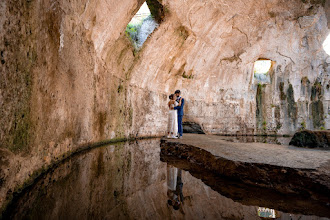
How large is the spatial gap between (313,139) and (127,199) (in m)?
5.03

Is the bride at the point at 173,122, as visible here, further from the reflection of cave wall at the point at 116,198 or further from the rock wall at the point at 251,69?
the rock wall at the point at 251,69

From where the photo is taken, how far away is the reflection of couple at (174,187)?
1.91 metres

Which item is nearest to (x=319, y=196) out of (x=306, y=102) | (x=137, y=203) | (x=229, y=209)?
(x=229, y=209)

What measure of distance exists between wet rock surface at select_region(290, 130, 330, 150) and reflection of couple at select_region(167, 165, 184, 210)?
3654mm

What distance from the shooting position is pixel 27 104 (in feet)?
7.59

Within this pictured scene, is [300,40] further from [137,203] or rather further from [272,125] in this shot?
[137,203]

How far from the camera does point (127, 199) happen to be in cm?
196

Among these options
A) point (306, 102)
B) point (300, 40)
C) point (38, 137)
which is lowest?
point (38, 137)

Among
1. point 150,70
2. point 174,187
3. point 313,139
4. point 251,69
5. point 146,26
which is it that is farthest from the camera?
point 251,69

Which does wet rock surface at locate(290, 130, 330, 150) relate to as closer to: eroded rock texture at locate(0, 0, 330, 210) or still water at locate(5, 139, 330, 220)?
still water at locate(5, 139, 330, 220)

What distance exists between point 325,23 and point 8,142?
16.2m

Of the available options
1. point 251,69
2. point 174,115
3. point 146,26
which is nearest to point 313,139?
point 174,115

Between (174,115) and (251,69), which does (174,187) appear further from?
(251,69)

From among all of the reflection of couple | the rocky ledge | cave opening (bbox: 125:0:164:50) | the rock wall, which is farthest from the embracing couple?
the rock wall
